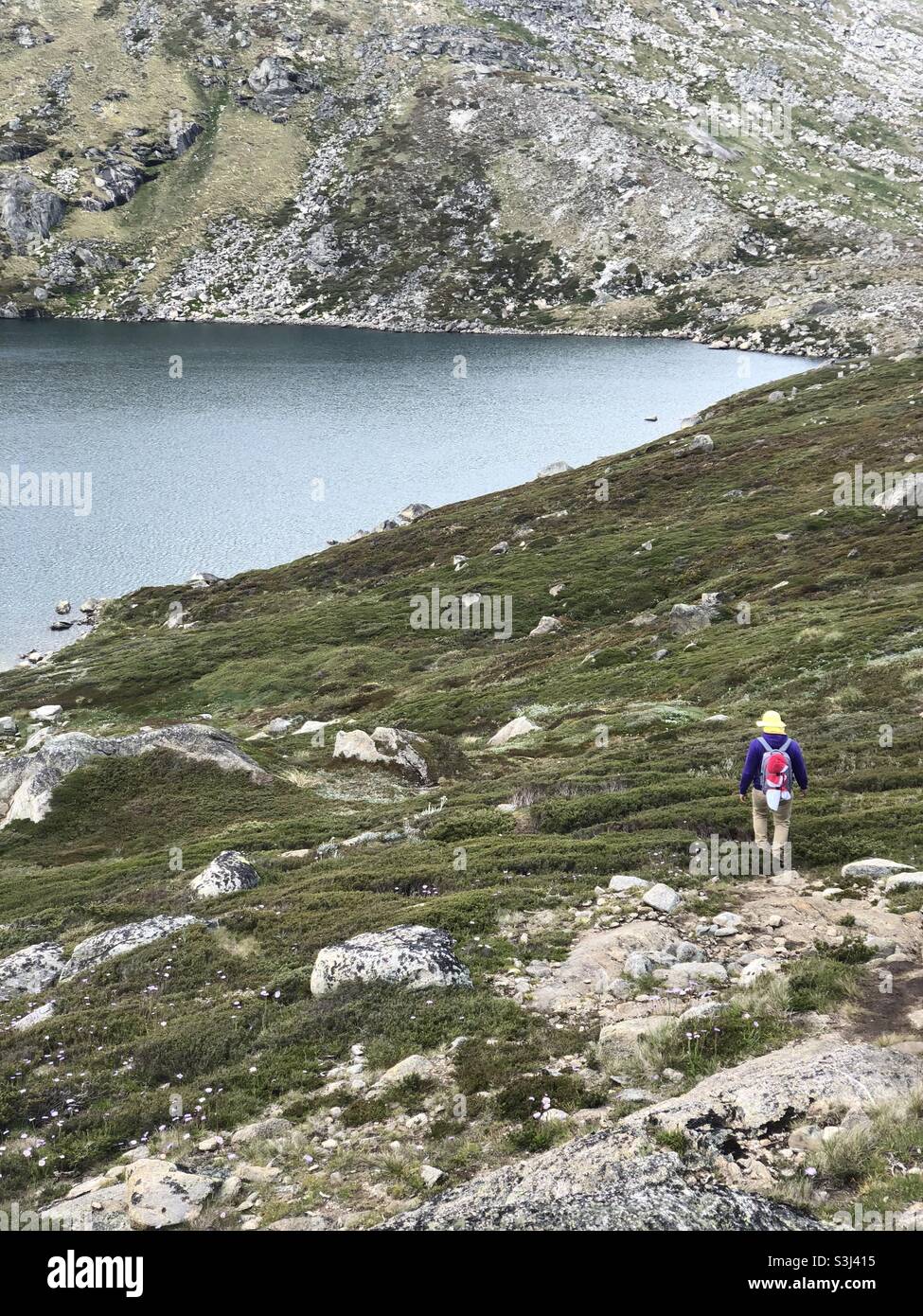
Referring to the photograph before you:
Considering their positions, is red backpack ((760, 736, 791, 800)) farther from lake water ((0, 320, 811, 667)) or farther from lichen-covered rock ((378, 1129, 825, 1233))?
lake water ((0, 320, 811, 667))

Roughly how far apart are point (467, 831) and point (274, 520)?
8285 centimetres

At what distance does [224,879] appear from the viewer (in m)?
22.7

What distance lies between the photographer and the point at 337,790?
1400 inches

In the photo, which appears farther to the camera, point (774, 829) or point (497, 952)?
point (774, 829)

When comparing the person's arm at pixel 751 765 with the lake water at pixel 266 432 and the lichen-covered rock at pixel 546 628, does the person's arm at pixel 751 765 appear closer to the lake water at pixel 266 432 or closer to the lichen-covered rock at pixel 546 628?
the lichen-covered rock at pixel 546 628

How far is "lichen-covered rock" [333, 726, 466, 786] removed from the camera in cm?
3581

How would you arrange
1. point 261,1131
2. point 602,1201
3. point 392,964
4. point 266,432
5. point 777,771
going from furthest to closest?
1. point 266,432
2. point 777,771
3. point 392,964
4. point 261,1131
5. point 602,1201

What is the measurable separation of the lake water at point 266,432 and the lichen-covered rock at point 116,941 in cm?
5961

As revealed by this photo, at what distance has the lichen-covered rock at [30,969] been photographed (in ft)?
63.3

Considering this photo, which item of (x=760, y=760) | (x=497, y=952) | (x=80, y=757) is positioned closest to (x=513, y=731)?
(x=80, y=757)

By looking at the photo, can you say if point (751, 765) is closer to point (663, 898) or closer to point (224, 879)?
point (663, 898)

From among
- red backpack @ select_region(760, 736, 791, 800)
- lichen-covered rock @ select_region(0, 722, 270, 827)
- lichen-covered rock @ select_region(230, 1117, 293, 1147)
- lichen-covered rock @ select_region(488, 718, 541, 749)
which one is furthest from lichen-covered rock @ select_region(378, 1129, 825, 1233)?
lichen-covered rock @ select_region(488, 718, 541, 749)

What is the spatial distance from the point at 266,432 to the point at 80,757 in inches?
3956

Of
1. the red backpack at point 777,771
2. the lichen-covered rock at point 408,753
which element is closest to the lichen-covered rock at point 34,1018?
the red backpack at point 777,771
